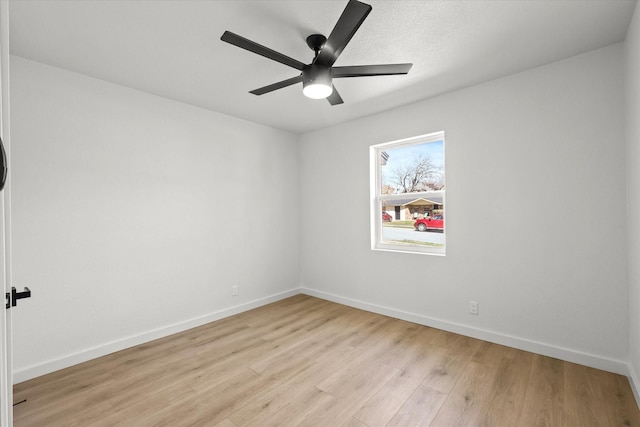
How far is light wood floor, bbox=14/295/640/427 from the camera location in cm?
189

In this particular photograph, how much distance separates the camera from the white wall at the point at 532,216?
2328 mm

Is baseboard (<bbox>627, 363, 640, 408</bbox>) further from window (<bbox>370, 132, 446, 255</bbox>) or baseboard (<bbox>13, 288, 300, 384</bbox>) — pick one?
baseboard (<bbox>13, 288, 300, 384</bbox>)

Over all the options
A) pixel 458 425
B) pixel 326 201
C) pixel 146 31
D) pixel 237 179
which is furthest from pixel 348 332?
pixel 146 31

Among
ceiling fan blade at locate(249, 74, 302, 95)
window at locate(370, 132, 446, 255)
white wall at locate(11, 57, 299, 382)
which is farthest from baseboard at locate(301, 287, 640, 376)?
ceiling fan blade at locate(249, 74, 302, 95)

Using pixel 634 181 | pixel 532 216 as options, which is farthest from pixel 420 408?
pixel 634 181

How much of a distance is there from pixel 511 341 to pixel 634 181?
1.63 metres

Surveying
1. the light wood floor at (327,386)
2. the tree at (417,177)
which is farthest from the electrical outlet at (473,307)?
the tree at (417,177)

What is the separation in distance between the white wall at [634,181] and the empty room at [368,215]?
37mm

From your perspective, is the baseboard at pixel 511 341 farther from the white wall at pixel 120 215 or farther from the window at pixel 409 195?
the white wall at pixel 120 215

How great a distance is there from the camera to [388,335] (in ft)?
10.1

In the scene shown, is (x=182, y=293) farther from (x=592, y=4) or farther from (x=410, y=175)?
(x=592, y=4)

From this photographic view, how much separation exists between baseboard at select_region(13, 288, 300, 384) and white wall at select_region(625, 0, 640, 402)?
3625 millimetres

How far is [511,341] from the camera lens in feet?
9.02

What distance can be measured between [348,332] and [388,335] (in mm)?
418
